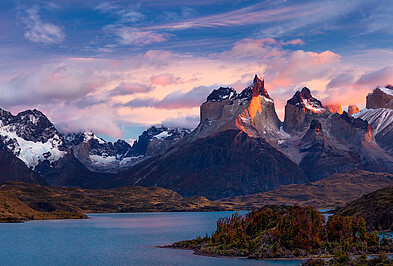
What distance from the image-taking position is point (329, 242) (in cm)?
16038

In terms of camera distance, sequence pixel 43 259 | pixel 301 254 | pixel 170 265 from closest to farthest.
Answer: pixel 170 265 → pixel 301 254 → pixel 43 259

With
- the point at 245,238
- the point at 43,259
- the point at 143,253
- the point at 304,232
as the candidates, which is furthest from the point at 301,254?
the point at 43,259

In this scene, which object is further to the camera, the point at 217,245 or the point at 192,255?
Result: the point at 217,245

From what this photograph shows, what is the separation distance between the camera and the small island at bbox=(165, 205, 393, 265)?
155 m

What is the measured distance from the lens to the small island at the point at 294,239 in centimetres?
15538

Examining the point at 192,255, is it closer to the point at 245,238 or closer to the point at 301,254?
the point at 245,238

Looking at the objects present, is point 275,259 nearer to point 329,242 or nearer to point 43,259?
point 329,242

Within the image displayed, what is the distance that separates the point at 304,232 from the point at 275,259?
580 inches

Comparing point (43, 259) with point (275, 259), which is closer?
point (275, 259)

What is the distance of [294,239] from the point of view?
15875 centimetres

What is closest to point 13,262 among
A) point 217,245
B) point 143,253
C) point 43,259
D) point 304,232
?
point 43,259

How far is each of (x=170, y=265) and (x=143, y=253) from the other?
32958mm

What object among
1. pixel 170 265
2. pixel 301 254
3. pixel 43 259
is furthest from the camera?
pixel 43 259

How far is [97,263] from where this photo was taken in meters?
155
